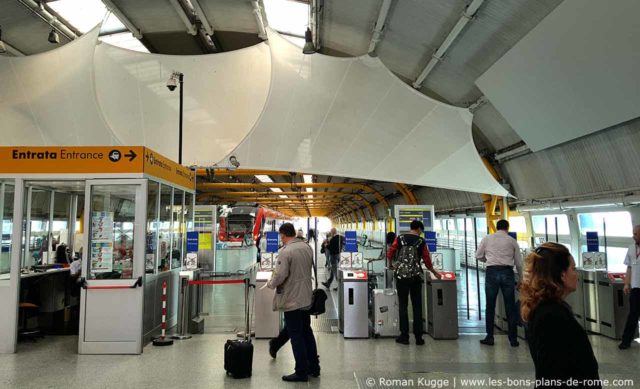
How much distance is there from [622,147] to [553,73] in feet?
5.93

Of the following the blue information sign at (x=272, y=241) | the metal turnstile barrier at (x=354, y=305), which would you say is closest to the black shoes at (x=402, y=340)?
the metal turnstile barrier at (x=354, y=305)

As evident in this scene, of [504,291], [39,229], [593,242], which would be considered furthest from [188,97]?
[593,242]

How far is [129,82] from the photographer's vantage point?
36.8ft

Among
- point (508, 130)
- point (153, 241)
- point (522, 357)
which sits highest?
point (508, 130)

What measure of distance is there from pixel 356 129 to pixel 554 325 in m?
8.63

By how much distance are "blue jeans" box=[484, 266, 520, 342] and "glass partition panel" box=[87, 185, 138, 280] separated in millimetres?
5240

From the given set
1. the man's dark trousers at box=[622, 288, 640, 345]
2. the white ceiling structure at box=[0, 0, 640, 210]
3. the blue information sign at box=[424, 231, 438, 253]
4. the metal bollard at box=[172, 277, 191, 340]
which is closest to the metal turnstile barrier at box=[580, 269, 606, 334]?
the man's dark trousers at box=[622, 288, 640, 345]

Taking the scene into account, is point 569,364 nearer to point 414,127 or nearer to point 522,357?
point 522,357

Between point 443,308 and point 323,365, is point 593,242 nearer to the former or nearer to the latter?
point 443,308

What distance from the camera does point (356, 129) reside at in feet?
33.3

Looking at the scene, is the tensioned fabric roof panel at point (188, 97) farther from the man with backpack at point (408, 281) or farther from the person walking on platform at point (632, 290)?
the person walking on platform at point (632, 290)

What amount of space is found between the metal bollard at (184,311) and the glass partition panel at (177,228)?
2.87 feet

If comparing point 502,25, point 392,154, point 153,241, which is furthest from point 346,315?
point 502,25

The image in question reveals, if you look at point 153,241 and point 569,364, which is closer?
point 569,364
